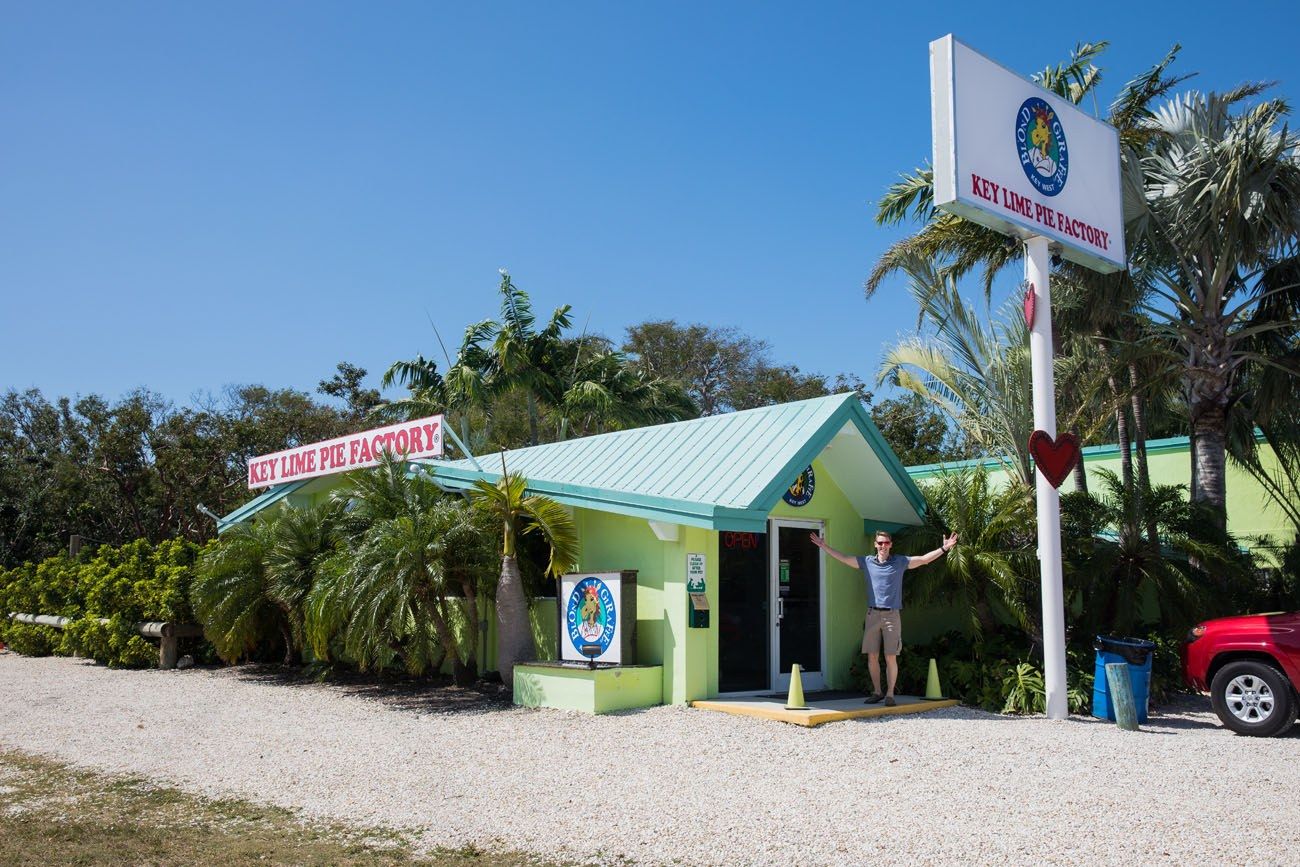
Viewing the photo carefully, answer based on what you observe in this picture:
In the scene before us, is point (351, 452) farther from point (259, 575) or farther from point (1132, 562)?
point (1132, 562)

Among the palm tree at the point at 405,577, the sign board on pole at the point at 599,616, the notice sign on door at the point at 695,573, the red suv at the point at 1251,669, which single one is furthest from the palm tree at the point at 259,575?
the red suv at the point at 1251,669

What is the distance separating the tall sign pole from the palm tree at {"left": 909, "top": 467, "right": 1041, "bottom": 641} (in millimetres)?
759

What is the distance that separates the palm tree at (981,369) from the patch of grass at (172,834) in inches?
430

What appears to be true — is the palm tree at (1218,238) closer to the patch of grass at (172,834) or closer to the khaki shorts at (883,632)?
the khaki shorts at (883,632)

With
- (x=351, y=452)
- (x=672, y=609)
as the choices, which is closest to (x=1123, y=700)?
(x=672, y=609)

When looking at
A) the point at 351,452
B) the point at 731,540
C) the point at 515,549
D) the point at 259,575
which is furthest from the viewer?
the point at 351,452

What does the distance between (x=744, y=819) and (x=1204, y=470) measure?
37.5 ft

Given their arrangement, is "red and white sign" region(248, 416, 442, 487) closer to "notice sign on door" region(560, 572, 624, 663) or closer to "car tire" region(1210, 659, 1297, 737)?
"notice sign on door" region(560, 572, 624, 663)

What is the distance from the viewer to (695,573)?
11.9 metres

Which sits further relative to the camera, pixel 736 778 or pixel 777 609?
pixel 777 609

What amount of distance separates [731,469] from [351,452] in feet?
24.8

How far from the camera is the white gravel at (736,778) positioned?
637cm

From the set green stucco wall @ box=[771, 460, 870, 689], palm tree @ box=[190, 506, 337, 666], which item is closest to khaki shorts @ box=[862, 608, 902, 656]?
green stucco wall @ box=[771, 460, 870, 689]

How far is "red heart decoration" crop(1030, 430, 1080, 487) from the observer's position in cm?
1125
